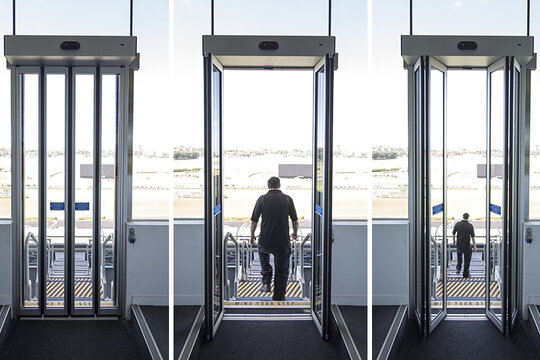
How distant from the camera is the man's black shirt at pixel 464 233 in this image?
12.6 ft

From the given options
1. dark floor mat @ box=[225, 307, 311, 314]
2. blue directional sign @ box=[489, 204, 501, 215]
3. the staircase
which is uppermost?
blue directional sign @ box=[489, 204, 501, 215]

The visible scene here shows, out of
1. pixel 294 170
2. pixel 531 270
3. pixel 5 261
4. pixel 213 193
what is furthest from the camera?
pixel 294 170

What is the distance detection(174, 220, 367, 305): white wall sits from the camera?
3.87 meters

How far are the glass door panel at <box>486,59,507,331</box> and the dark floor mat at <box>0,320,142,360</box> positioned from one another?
111 inches

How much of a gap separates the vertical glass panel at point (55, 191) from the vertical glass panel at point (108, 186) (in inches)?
12.8

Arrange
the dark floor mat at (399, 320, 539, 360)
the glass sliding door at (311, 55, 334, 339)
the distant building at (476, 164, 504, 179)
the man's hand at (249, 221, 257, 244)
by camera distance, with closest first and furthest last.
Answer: the dark floor mat at (399, 320, 539, 360) → the glass sliding door at (311, 55, 334, 339) → the distant building at (476, 164, 504, 179) → the man's hand at (249, 221, 257, 244)

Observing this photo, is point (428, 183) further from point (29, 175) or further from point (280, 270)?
point (29, 175)

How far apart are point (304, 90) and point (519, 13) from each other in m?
1.87

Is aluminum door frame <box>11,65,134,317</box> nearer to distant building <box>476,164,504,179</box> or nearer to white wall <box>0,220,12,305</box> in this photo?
white wall <box>0,220,12,305</box>

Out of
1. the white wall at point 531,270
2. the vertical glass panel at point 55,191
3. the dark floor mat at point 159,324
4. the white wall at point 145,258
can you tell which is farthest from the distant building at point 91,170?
the white wall at point 531,270

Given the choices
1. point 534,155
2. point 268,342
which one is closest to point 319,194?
point 268,342

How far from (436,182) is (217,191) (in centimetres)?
174

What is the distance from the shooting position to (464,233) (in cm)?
388

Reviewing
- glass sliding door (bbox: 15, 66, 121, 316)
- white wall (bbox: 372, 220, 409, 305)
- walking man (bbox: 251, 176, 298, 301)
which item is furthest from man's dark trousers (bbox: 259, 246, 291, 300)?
glass sliding door (bbox: 15, 66, 121, 316)
